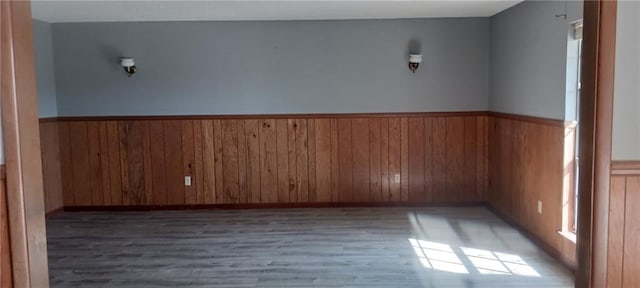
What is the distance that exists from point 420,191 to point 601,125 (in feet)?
11.5

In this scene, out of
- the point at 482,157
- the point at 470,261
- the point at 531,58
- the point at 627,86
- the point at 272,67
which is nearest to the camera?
the point at 627,86

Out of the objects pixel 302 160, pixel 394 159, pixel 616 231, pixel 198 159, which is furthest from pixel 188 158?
pixel 616 231

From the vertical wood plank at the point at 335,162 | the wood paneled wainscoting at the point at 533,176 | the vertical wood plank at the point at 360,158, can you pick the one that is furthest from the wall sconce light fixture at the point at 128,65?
the wood paneled wainscoting at the point at 533,176

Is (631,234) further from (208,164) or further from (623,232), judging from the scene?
(208,164)

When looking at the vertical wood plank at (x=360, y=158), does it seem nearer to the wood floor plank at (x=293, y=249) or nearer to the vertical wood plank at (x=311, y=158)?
the wood floor plank at (x=293, y=249)

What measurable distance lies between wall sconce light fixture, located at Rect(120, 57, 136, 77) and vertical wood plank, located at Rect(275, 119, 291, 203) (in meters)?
1.67

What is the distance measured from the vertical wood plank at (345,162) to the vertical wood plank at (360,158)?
1.6 inches

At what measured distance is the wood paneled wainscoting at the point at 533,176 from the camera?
3631 millimetres

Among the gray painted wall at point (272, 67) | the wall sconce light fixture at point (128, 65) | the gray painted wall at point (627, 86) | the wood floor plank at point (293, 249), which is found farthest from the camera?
the gray painted wall at point (272, 67)

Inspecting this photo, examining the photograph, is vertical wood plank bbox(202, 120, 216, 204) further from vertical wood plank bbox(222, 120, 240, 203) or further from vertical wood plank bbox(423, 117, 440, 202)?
vertical wood plank bbox(423, 117, 440, 202)

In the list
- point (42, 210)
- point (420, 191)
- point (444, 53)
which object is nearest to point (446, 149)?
point (420, 191)

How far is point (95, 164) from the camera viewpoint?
17.8 feet

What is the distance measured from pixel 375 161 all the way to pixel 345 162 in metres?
0.34

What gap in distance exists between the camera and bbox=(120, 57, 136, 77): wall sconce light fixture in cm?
512
